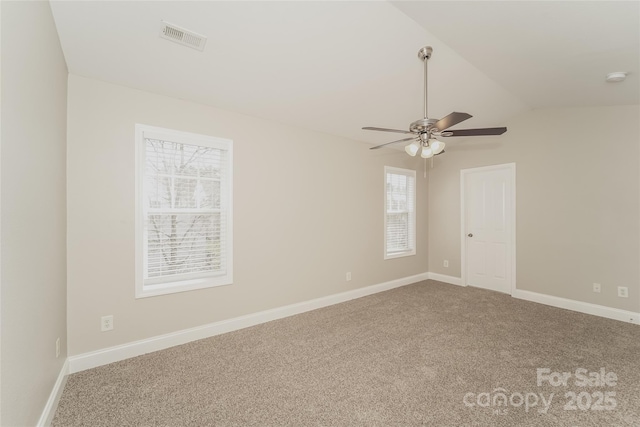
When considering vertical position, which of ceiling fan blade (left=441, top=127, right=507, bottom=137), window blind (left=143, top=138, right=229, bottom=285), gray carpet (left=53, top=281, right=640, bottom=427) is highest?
ceiling fan blade (left=441, top=127, right=507, bottom=137)

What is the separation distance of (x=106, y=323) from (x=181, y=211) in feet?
3.85

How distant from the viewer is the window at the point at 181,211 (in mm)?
2742

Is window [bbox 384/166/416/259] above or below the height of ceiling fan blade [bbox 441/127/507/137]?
below

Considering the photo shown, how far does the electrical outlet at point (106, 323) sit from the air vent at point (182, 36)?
2415 millimetres

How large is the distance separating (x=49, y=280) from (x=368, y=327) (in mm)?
2897

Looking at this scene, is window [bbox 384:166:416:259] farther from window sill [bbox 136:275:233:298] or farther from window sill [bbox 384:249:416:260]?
window sill [bbox 136:275:233:298]

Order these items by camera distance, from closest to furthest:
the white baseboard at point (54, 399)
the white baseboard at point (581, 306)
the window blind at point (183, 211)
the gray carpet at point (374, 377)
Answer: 1. the white baseboard at point (54, 399)
2. the gray carpet at point (374, 377)
3. the window blind at point (183, 211)
4. the white baseboard at point (581, 306)

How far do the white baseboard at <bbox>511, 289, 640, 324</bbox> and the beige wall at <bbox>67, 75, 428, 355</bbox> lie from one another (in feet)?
5.82

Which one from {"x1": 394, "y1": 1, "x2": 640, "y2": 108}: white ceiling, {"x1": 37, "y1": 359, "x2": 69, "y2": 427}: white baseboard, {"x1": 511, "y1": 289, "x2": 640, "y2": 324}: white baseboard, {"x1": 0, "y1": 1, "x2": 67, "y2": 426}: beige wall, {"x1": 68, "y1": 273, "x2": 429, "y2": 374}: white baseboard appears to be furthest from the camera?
{"x1": 511, "y1": 289, "x2": 640, "y2": 324}: white baseboard

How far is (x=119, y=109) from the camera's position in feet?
8.47

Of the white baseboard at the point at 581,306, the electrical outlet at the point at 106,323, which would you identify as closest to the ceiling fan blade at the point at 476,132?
the white baseboard at the point at 581,306

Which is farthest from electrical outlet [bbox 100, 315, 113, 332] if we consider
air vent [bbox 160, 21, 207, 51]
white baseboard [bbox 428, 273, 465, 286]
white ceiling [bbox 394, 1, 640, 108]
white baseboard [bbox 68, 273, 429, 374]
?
white baseboard [bbox 428, 273, 465, 286]

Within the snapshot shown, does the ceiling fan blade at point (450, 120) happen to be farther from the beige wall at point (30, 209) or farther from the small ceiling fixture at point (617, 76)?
the beige wall at point (30, 209)

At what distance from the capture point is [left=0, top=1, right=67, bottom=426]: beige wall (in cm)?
121
